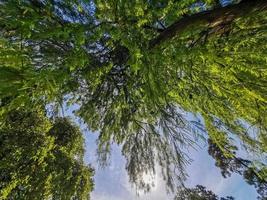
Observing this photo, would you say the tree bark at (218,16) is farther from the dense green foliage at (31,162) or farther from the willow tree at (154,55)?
the dense green foliage at (31,162)

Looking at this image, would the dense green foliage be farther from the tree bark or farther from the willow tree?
A: the tree bark

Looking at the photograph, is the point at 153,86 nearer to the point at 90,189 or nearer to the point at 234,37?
the point at 234,37

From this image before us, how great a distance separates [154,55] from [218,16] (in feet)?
2.71

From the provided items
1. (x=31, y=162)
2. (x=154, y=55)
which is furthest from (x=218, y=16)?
(x=31, y=162)

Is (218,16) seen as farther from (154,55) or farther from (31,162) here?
(31,162)

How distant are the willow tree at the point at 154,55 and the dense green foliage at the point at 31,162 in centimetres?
420

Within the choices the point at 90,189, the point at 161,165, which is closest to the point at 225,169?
the point at 90,189

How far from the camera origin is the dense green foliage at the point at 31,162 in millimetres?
8453

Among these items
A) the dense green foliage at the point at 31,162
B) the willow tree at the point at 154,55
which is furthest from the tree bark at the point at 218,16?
the dense green foliage at the point at 31,162

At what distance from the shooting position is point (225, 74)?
2.93 meters

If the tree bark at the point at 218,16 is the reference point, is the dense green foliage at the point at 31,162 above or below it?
above

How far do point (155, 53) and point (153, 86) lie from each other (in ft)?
1.31

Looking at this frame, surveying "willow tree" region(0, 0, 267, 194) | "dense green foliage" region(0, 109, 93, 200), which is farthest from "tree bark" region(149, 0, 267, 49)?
"dense green foliage" region(0, 109, 93, 200)

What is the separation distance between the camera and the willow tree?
266 centimetres
